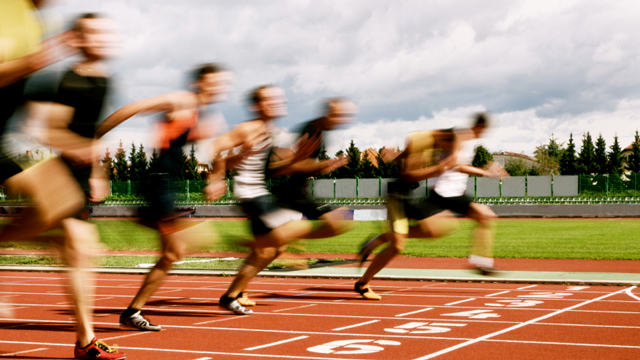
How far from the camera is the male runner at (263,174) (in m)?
6.01

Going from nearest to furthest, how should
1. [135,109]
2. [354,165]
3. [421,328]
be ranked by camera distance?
[135,109] → [421,328] → [354,165]

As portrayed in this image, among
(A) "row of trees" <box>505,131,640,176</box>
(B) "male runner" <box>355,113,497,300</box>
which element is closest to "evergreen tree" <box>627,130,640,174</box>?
(A) "row of trees" <box>505,131,640,176</box>

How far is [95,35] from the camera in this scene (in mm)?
3992

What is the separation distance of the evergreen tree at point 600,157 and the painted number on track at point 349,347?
76859mm

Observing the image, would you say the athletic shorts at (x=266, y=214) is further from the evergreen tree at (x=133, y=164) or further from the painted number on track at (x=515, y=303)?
the evergreen tree at (x=133, y=164)

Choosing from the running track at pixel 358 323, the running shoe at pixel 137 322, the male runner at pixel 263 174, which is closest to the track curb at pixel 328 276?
the running track at pixel 358 323

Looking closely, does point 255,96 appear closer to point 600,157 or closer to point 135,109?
point 135,109

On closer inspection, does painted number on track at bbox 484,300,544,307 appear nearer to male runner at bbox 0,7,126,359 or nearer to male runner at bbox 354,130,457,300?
male runner at bbox 354,130,457,300

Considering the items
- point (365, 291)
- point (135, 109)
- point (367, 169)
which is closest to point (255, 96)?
point (135, 109)

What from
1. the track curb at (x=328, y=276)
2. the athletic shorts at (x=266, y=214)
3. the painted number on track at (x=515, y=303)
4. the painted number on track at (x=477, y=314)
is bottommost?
the track curb at (x=328, y=276)

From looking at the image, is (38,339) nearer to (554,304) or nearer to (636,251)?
(554,304)

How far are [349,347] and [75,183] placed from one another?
7.43ft

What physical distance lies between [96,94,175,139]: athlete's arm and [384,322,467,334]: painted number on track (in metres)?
2.57

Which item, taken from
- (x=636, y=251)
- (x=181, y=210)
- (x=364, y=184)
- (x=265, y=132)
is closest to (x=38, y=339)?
(x=181, y=210)
